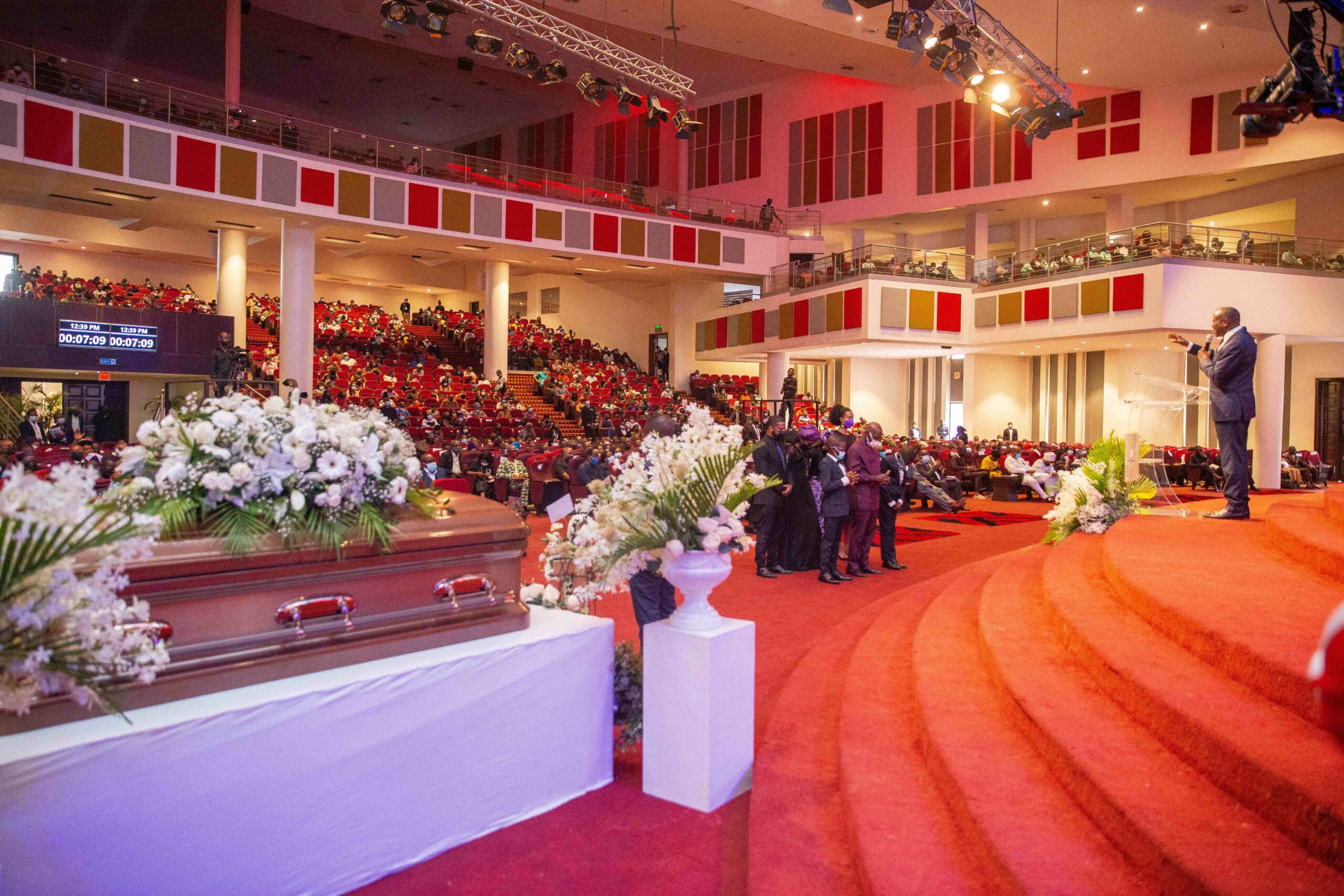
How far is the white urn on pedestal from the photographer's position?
2715 millimetres

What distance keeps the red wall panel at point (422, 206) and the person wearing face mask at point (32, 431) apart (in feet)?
24.6

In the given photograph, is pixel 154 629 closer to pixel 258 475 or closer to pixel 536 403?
A: pixel 258 475

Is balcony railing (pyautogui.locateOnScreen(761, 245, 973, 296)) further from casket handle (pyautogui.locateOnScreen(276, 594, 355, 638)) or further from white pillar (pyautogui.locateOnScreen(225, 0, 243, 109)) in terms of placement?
casket handle (pyautogui.locateOnScreen(276, 594, 355, 638))

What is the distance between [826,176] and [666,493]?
22503mm

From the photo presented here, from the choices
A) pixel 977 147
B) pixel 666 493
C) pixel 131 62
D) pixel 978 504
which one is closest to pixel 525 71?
pixel 978 504

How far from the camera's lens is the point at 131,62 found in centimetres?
2380

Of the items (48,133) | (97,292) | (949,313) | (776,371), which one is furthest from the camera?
(776,371)

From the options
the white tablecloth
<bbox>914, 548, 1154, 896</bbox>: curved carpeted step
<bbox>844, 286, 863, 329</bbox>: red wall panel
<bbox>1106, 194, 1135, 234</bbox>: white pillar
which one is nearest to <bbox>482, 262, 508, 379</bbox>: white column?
<bbox>844, 286, 863, 329</bbox>: red wall panel

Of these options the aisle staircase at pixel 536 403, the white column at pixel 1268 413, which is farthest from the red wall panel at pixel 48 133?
the white column at pixel 1268 413

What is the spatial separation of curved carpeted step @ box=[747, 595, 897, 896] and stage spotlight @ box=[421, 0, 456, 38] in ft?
37.2

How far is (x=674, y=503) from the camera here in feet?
9.17

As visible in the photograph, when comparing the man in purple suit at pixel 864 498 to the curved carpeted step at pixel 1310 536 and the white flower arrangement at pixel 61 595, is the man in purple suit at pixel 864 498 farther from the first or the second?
the white flower arrangement at pixel 61 595

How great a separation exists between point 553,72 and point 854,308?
8.72 metres

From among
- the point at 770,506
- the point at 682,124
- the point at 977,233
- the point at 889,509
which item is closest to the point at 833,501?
the point at 770,506
